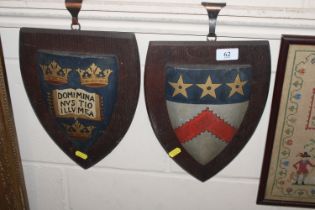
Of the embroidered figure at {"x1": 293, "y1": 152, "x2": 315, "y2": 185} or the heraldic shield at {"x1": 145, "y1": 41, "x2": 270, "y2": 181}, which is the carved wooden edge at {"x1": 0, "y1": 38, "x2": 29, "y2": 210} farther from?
the embroidered figure at {"x1": 293, "y1": 152, "x2": 315, "y2": 185}

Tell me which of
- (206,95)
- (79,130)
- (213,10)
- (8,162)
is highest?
(213,10)

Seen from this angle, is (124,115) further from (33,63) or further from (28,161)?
(28,161)

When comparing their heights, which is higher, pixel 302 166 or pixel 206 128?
pixel 206 128

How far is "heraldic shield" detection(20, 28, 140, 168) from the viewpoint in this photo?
0.94 meters

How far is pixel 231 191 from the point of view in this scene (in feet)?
3.70

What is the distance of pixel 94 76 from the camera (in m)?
0.95

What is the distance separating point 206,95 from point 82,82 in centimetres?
35

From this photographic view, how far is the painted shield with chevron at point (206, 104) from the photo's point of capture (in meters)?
0.92

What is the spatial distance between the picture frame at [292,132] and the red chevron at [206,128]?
14 centimetres

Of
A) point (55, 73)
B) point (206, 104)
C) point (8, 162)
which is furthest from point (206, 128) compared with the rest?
point (8, 162)

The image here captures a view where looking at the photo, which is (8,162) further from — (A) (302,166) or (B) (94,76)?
(A) (302,166)

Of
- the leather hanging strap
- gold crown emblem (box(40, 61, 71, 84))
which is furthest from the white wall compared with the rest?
gold crown emblem (box(40, 61, 71, 84))

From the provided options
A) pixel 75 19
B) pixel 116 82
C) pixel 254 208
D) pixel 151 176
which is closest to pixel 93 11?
pixel 75 19

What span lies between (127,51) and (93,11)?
0.15 metres
